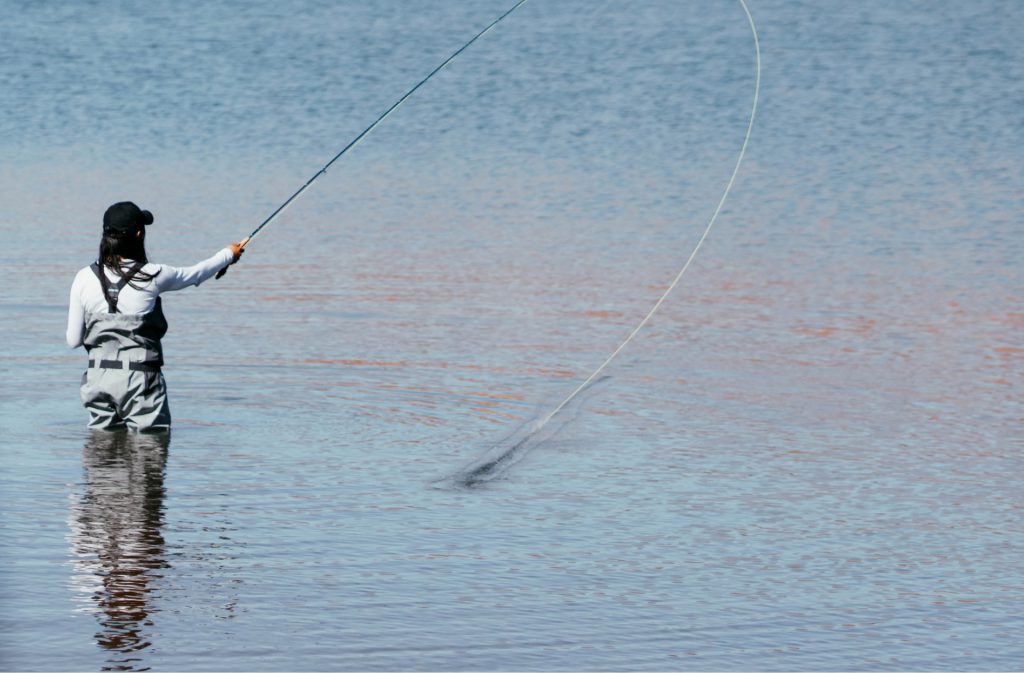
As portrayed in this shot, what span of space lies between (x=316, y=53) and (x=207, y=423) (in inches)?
866

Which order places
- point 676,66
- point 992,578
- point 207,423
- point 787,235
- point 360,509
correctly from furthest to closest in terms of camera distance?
point 676,66 → point 787,235 → point 207,423 → point 360,509 → point 992,578

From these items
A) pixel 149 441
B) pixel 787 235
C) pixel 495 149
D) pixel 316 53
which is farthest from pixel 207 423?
pixel 316 53

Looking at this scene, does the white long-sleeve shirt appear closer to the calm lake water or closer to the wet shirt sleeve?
the wet shirt sleeve

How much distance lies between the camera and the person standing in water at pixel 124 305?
7523 mm

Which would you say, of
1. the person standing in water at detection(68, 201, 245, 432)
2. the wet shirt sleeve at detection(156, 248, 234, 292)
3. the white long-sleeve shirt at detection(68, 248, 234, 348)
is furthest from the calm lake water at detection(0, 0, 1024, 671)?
the wet shirt sleeve at detection(156, 248, 234, 292)

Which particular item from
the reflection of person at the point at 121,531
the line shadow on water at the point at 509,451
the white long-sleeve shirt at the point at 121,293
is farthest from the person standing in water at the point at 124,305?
the line shadow on water at the point at 509,451

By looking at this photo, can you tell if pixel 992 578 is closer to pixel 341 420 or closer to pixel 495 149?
pixel 341 420

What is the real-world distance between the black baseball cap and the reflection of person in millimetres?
872

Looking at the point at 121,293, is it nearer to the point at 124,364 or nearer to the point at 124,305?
the point at 124,305

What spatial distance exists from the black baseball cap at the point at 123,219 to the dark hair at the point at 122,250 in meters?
0.01

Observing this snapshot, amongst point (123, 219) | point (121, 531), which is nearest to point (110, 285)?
point (123, 219)

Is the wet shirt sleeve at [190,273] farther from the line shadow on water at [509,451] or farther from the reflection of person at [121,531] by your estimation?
the line shadow on water at [509,451]

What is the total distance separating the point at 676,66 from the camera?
90.4 ft

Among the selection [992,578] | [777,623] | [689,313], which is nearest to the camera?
[777,623]
